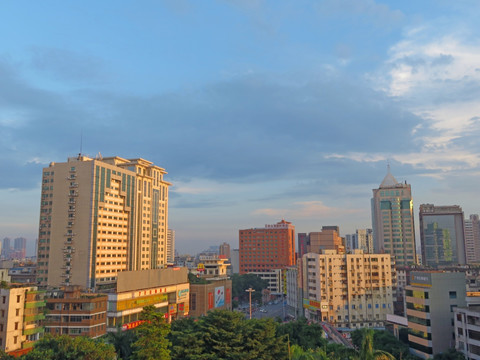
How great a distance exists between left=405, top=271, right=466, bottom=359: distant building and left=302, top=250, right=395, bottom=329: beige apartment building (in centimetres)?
4769

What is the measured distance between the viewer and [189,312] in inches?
4756

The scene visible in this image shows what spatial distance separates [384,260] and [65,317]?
97.3 m

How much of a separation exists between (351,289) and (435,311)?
5348 centimetres

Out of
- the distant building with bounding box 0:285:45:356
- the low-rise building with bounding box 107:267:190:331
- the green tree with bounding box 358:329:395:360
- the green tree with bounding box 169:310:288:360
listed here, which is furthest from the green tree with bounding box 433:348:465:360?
the distant building with bounding box 0:285:45:356

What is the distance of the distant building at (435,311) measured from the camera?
74.6 m

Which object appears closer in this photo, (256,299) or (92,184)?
(92,184)

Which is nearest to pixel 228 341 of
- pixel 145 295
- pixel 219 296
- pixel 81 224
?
pixel 145 295

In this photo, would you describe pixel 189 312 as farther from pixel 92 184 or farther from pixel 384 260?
pixel 384 260

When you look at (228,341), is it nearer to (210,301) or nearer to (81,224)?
(81,224)

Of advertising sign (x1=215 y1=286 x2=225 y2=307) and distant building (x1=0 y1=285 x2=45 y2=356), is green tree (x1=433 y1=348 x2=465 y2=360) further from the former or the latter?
advertising sign (x1=215 y1=286 x2=225 y2=307)

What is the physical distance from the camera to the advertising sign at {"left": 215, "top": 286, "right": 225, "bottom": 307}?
419ft

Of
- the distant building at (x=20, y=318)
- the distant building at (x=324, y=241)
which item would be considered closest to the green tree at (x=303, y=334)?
the distant building at (x=20, y=318)

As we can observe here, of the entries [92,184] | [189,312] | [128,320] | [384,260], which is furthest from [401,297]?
[92,184]

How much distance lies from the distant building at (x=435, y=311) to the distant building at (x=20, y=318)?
65679 millimetres
